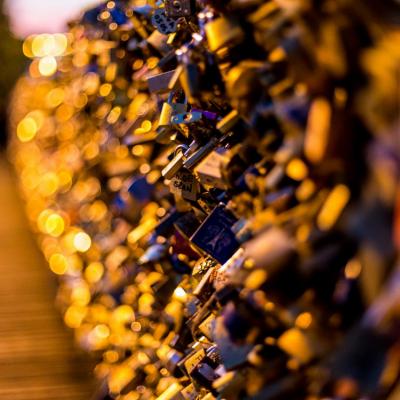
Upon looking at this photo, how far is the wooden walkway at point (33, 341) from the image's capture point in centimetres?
379

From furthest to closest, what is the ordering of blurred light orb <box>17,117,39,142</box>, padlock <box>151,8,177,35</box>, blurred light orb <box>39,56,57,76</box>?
blurred light orb <box>17,117,39,142</box>, blurred light orb <box>39,56,57,76</box>, padlock <box>151,8,177,35</box>

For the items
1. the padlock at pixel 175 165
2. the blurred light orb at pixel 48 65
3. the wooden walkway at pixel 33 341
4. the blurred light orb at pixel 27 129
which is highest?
the padlock at pixel 175 165

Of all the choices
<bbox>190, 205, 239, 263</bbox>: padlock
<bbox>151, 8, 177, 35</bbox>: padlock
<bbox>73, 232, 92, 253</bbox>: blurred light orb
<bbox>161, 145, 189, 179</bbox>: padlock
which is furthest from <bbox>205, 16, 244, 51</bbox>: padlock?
<bbox>73, 232, 92, 253</bbox>: blurred light orb

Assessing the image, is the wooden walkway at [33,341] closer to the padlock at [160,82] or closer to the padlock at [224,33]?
the padlock at [160,82]

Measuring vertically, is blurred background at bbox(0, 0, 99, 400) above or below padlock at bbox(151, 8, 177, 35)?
below

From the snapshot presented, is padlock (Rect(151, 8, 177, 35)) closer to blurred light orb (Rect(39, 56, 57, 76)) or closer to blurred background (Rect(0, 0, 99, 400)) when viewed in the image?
blurred background (Rect(0, 0, 99, 400))

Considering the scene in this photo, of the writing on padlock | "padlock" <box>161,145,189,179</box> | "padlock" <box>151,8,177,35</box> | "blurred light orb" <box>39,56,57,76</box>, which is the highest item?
"padlock" <box>151,8,177,35</box>

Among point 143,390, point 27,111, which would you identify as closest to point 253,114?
point 143,390

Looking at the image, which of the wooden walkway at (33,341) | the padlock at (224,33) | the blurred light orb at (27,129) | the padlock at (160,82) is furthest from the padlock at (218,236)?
the blurred light orb at (27,129)

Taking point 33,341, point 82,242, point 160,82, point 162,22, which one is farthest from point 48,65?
point 160,82

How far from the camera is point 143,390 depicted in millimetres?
2936

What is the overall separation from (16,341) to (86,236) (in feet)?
2.10

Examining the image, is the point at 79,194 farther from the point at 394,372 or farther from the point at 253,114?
the point at 394,372

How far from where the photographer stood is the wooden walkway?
3.79 metres
